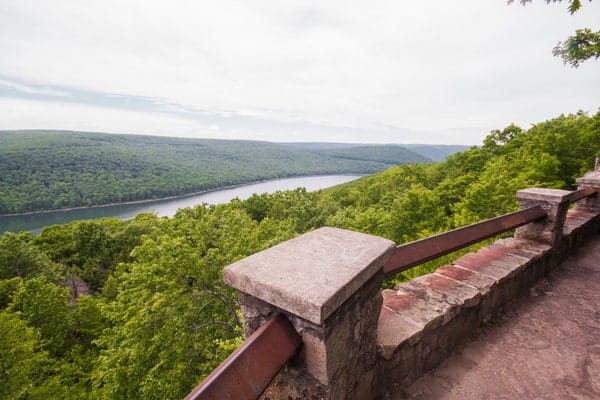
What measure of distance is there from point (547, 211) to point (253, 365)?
179 inches

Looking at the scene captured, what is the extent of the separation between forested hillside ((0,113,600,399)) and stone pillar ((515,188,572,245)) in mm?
6585

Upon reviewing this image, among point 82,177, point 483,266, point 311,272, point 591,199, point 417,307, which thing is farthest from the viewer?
point 82,177

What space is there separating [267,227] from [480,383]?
50.8 feet

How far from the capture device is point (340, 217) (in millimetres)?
22219

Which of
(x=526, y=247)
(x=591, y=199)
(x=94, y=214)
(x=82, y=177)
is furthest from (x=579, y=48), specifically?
(x=82, y=177)

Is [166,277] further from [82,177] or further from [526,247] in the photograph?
[82,177]

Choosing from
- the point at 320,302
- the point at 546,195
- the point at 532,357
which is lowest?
the point at 532,357

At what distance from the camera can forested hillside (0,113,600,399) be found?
29.7ft

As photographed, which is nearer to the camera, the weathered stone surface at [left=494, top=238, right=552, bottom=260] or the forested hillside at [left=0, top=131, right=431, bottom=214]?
the weathered stone surface at [left=494, top=238, right=552, bottom=260]

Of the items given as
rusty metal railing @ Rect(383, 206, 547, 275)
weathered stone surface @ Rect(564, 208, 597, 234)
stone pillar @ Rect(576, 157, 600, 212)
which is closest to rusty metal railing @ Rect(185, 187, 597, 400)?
rusty metal railing @ Rect(383, 206, 547, 275)

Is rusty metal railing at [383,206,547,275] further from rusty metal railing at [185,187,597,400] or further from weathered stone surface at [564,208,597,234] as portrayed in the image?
weathered stone surface at [564,208,597,234]

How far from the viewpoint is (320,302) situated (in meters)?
1.07

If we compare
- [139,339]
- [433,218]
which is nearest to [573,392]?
[139,339]

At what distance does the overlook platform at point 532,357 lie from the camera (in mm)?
2160
